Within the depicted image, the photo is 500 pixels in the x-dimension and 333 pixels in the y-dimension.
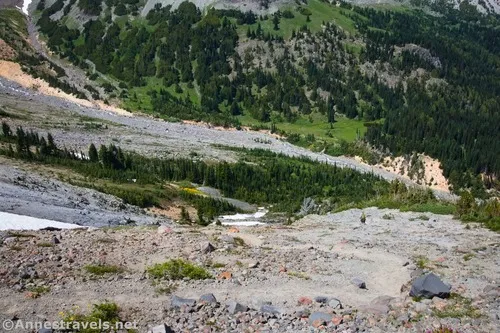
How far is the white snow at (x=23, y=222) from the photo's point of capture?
99.7 feet

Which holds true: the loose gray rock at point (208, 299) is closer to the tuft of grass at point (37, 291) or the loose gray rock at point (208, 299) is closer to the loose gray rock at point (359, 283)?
the tuft of grass at point (37, 291)

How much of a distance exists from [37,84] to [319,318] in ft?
533

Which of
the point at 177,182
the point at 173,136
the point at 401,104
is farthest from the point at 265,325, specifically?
the point at 401,104

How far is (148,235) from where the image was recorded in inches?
1041

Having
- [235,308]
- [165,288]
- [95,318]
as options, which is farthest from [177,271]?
[95,318]

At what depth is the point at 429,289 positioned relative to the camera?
1788 centimetres

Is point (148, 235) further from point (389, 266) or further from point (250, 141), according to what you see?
point (250, 141)

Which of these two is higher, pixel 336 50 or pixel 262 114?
pixel 336 50

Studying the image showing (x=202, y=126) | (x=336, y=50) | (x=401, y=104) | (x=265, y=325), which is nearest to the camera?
(x=265, y=325)

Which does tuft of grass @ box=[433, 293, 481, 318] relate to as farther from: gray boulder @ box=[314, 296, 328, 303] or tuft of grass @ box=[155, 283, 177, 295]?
tuft of grass @ box=[155, 283, 177, 295]

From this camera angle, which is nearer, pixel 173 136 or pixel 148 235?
pixel 148 235

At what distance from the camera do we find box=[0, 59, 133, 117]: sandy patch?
494 ft

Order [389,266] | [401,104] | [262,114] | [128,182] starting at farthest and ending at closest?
1. [401,104]
2. [262,114]
3. [128,182]
4. [389,266]

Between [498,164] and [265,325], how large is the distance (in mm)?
122948
